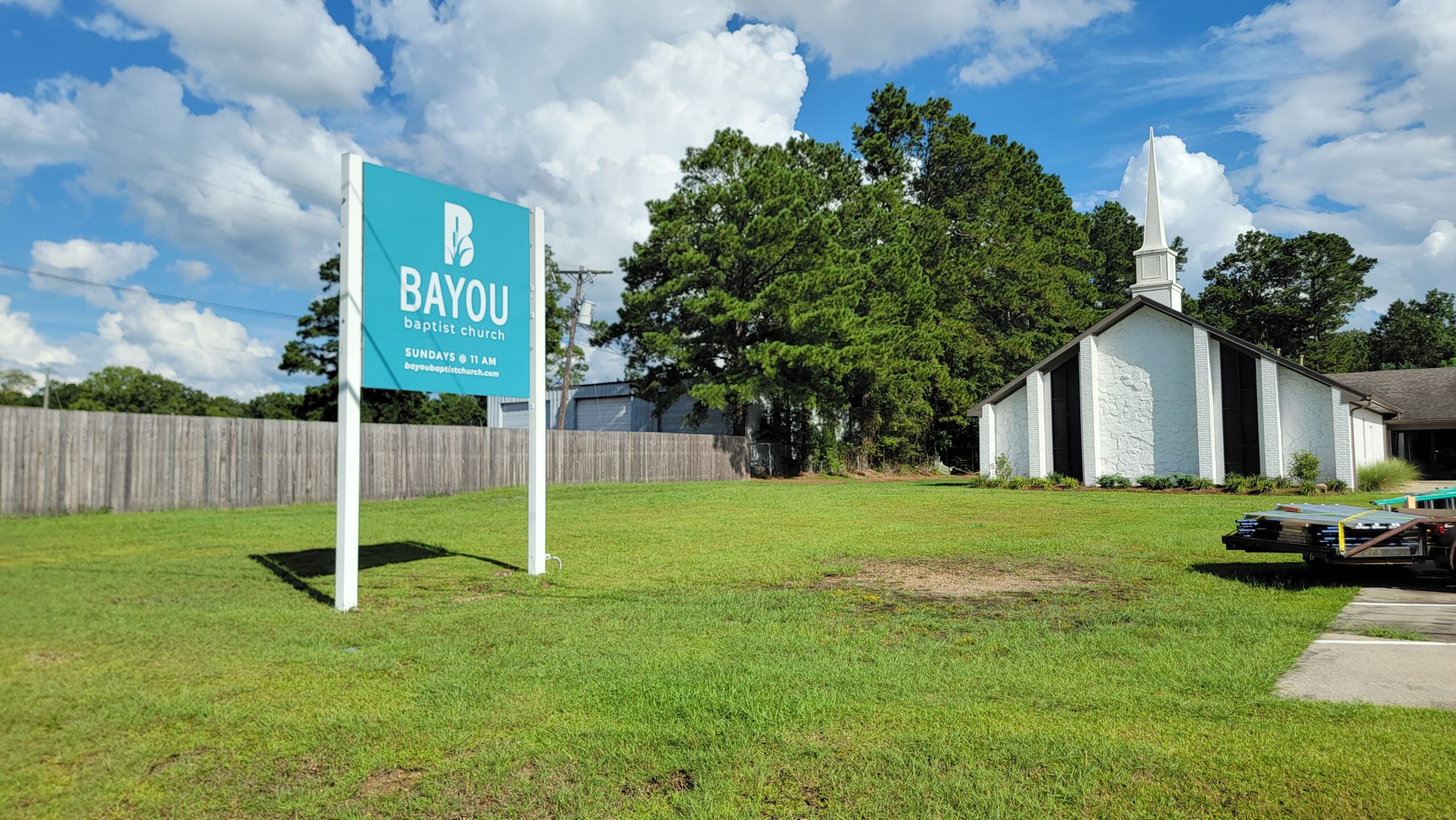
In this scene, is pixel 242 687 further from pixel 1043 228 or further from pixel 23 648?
pixel 1043 228

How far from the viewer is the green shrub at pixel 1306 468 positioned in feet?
87.8

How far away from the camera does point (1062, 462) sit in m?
32.1

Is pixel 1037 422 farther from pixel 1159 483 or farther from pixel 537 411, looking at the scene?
pixel 537 411

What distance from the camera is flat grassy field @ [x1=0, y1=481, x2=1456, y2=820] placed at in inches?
139

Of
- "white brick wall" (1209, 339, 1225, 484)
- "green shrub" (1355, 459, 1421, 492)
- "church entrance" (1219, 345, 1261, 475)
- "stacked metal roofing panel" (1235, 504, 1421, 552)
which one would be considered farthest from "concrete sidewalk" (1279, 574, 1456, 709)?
"green shrub" (1355, 459, 1421, 492)

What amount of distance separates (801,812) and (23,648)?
572cm

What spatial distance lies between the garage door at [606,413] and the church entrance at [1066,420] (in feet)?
71.1

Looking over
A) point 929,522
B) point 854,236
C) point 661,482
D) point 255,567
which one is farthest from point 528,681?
point 854,236

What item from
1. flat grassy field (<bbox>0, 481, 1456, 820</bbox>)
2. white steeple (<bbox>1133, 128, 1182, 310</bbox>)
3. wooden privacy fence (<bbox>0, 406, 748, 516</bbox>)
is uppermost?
white steeple (<bbox>1133, 128, 1182, 310</bbox>)

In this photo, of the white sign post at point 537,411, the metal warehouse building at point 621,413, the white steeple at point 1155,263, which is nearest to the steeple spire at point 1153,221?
the white steeple at point 1155,263

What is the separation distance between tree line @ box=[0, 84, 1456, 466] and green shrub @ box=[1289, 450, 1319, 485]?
1584 centimetres

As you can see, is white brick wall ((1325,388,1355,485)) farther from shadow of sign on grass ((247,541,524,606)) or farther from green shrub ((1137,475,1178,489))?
shadow of sign on grass ((247,541,524,606))

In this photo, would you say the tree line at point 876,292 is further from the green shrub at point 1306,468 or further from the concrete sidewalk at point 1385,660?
the concrete sidewalk at point 1385,660

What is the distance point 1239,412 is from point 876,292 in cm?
1645
